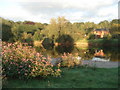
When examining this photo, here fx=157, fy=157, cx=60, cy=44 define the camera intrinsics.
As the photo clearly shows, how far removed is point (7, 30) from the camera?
43.0m

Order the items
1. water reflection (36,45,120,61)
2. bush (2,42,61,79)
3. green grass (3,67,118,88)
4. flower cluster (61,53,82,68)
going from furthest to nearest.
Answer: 1. water reflection (36,45,120,61)
2. flower cluster (61,53,82,68)
3. bush (2,42,61,79)
4. green grass (3,67,118,88)

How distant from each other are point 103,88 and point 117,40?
3292cm

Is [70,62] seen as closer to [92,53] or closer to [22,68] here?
[22,68]

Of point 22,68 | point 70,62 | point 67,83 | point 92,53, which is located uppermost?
point 22,68

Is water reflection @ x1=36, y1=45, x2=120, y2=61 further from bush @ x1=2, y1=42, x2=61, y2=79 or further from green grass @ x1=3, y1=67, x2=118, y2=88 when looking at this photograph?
bush @ x1=2, y1=42, x2=61, y2=79

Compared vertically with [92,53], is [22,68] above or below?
above

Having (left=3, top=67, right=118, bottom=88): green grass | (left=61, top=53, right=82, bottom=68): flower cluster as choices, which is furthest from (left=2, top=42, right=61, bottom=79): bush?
(left=61, top=53, right=82, bottom=68): flower cluster

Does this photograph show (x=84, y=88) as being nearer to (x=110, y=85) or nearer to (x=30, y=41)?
(x=110, y=85)

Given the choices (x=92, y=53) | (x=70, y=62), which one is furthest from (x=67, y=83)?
(x=92, y=53)

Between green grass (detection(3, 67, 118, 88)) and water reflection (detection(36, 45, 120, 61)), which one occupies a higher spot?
green grass (detection(3, 67, 118, 88))

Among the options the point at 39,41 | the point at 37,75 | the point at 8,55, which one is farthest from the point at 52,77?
the point at 39,41

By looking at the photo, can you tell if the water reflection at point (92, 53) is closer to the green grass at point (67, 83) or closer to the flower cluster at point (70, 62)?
the flower cluster at point (70, 62)

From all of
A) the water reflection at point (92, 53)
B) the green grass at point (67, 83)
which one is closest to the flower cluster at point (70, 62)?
the green grass at point (67, 83)

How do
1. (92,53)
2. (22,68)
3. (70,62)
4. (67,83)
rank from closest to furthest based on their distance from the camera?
1. (67,83)
2. (22,68)
3. (70,62)
4. (92,53)
